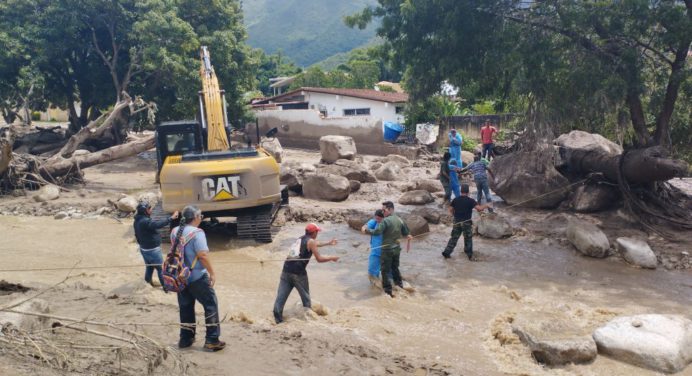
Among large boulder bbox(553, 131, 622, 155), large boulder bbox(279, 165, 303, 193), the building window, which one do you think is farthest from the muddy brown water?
the building window

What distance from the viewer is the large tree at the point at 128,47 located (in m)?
21.0

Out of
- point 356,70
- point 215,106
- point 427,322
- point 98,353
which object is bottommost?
point 427,322

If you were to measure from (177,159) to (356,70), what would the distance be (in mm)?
38147

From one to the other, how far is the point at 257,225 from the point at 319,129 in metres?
16.2

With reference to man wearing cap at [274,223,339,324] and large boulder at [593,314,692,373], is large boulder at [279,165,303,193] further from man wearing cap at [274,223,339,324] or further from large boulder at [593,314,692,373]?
large boulder at [593,314,692,373]

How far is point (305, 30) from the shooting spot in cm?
15000

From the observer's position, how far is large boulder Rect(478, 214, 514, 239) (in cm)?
1200

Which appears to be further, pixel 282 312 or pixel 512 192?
pixel 512 192

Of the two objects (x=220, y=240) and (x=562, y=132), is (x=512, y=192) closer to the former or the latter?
(x=562, y=132)

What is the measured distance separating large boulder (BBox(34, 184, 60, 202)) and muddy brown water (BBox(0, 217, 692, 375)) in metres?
2.72

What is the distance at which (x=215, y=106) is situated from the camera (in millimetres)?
12836

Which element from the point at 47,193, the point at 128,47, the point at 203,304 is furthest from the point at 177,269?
the point at 128,47

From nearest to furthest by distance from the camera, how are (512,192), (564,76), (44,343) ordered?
(44,343)
(564,76)
(512,192)

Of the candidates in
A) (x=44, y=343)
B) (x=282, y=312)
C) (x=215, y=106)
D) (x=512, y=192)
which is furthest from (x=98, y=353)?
(x=512, y=192)
